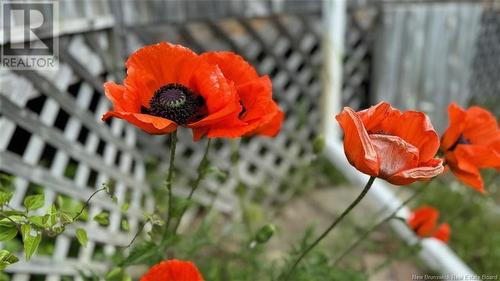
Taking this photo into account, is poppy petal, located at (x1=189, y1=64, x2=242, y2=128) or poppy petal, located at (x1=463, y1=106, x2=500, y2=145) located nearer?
poppy petal, located at (x1=189, y1=64, x2=242, y2=128)

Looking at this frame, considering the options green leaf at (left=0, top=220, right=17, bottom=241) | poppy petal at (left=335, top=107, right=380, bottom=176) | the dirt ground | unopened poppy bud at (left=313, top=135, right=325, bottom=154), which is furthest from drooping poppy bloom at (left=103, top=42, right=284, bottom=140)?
the dirt ground

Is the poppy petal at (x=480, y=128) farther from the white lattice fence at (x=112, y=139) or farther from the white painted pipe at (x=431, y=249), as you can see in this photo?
the white lattice fence at (x=112, y=139)

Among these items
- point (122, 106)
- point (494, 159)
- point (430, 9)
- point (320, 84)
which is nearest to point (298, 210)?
point (320, 84)

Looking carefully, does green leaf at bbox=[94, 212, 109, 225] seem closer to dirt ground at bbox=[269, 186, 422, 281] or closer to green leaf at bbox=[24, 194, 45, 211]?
green leaf at bbox=[24, 194, 45, 211]

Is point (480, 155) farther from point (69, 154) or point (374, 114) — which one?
point (69, 154)

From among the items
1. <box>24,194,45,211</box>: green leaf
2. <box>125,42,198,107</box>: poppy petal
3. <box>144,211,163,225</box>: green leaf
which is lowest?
→ <box>144,211,163,225</box>: green leaf

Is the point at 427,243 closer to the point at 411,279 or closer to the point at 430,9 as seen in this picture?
the point at 411,279

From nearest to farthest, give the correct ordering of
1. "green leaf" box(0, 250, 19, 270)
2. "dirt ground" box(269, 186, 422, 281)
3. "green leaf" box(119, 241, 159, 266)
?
1. "green leaf" box(0, 250, 19, 270)
2. "green leaf" box(119, 241, 159, 266)
3. "dirt ground" box(269, 186, 422, 281)

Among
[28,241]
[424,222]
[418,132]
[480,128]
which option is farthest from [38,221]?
[424,222]
